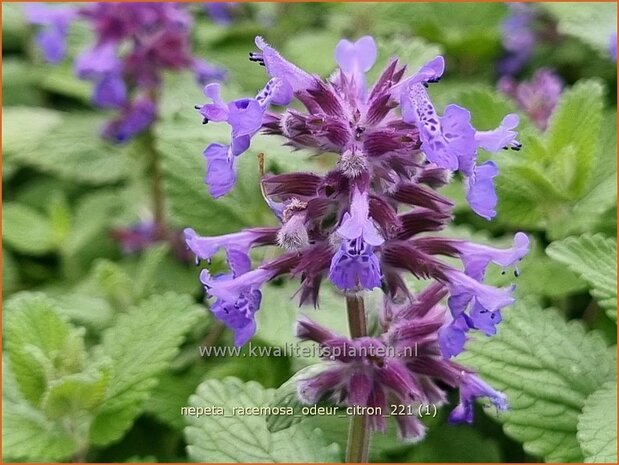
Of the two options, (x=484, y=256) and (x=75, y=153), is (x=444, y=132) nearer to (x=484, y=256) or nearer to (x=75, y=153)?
(x=484, y=256)

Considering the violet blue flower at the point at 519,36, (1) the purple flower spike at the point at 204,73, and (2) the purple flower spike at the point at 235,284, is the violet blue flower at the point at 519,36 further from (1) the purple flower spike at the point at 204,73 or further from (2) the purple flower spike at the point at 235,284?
(2) the purple flower spike at the point at 235,284

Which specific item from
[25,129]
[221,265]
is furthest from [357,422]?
[25,129]

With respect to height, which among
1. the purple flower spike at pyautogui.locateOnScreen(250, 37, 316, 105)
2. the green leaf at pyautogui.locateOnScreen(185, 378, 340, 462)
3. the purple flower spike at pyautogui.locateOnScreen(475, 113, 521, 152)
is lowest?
the green leaf at pyautogui.locateOnScreen(185, 378, 340, 462)

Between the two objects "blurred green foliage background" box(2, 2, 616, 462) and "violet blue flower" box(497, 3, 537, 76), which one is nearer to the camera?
"blurred green foliage background" box(2, 2, 616, 462)

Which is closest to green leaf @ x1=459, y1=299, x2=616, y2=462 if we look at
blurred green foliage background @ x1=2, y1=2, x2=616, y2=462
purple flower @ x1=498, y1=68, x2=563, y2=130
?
blurred green foliage background @ x1=2, y1=2, x2=616, y2=462

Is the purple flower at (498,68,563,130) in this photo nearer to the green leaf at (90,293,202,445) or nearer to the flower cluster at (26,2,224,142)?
the flower cluster at (26,2,224,142)

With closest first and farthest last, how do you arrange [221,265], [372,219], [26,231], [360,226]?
[360,226]
[372,219]
[221,265]
[26,231]

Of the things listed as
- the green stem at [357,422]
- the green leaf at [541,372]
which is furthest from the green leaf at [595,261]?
the green stem at [357,422]
